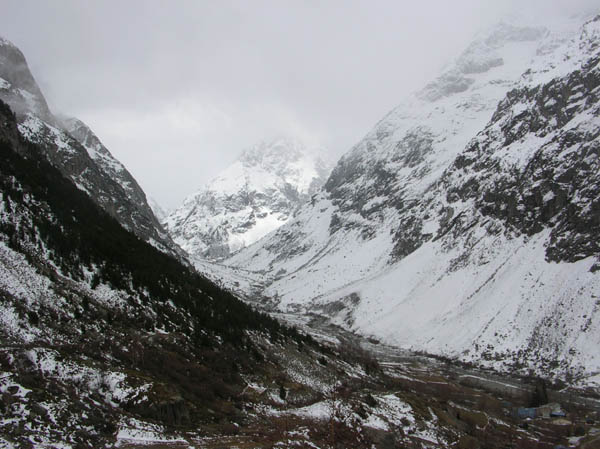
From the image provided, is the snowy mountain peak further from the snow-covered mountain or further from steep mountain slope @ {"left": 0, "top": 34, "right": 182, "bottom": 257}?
the snow-covered mountain

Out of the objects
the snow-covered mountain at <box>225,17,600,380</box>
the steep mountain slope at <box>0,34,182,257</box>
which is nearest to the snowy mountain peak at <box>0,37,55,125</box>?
the steep mountain slope at <box>0,34,182,257</box>

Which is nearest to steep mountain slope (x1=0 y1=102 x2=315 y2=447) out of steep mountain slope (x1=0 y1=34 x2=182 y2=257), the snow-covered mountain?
the snow-covered mountain

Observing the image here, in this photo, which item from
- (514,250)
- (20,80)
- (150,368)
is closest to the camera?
(150,368)

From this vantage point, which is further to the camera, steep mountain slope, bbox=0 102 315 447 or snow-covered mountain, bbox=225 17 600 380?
snow-covered mountain, bbox=225 17 600 380

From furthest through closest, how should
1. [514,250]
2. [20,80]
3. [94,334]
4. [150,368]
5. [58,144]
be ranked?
[20,80], [58,144], [514,250], [94,334], [150,368]

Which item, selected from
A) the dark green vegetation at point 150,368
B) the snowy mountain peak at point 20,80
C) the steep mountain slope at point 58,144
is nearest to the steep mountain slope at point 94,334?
the dark green vegetation at point 150,368

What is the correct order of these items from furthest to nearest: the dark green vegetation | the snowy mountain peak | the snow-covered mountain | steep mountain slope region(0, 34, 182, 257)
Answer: the snowy mountain peak → steep mountain slope region(0, 34, 182, 257) → the snow-covered mountain → the dark green vegetation

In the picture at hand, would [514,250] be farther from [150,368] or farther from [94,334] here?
[94,334]

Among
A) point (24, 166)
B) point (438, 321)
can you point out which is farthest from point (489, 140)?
point (24, 166)

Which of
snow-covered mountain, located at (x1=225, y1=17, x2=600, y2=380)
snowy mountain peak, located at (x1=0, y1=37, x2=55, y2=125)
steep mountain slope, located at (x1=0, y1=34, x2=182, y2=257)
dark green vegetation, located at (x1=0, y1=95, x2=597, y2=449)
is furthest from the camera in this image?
snowy mountain peak, located at (x1=0, y1=37, x2=55, y2=125)

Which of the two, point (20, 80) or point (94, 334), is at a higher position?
point (20, 80)

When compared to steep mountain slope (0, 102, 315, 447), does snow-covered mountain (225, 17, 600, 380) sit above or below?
above

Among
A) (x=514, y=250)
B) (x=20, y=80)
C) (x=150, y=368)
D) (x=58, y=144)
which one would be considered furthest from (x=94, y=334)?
(x=20, y=80)

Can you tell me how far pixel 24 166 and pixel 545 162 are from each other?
117m
